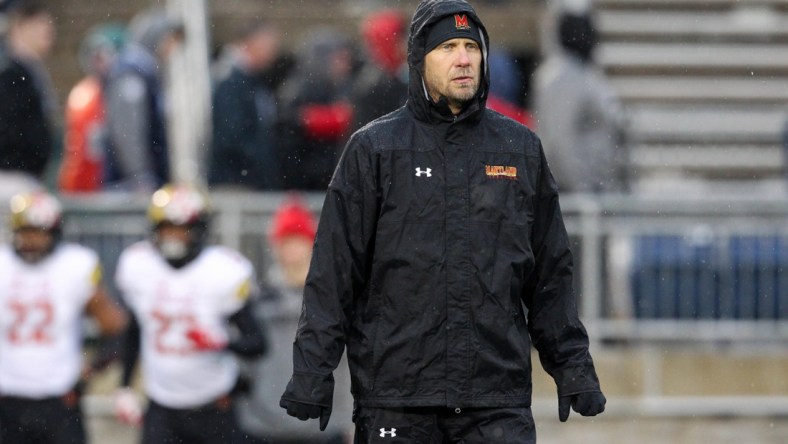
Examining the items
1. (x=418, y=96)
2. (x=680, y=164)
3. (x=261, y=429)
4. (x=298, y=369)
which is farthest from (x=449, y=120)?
(x=680, y=164)

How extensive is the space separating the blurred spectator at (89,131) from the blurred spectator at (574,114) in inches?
116

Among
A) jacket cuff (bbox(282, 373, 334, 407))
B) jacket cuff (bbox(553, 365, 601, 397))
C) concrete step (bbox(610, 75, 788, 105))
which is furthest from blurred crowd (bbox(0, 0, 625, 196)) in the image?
jacket cuff (bbox(282, 373, 334, 407))

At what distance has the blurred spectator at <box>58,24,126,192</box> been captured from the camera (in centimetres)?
1280

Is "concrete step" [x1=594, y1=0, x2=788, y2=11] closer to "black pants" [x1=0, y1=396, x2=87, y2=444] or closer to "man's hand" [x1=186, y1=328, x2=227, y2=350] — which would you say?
"man's hand" [x1=186, y1=328, x2=227, y2=350]

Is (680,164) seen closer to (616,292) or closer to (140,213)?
(616,292)

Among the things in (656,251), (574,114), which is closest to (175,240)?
(574,114)

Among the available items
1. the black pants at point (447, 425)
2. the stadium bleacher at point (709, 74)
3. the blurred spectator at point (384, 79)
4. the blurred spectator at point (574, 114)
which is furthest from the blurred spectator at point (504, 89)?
the black pants at point (447, 425)

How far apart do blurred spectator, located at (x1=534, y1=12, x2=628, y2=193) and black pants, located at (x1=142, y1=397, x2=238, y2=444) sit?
301 centimetres

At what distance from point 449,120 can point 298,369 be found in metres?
0.98

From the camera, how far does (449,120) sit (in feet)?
21.1

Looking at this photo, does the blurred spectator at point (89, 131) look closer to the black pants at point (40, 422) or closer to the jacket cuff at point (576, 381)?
the black pants at point (40, 422)

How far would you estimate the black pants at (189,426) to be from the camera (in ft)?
32.0

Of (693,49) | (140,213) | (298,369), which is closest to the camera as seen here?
(298,369)

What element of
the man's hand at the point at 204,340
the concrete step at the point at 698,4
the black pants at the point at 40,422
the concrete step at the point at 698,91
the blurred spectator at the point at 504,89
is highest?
the concrete step at the point at 698,4
